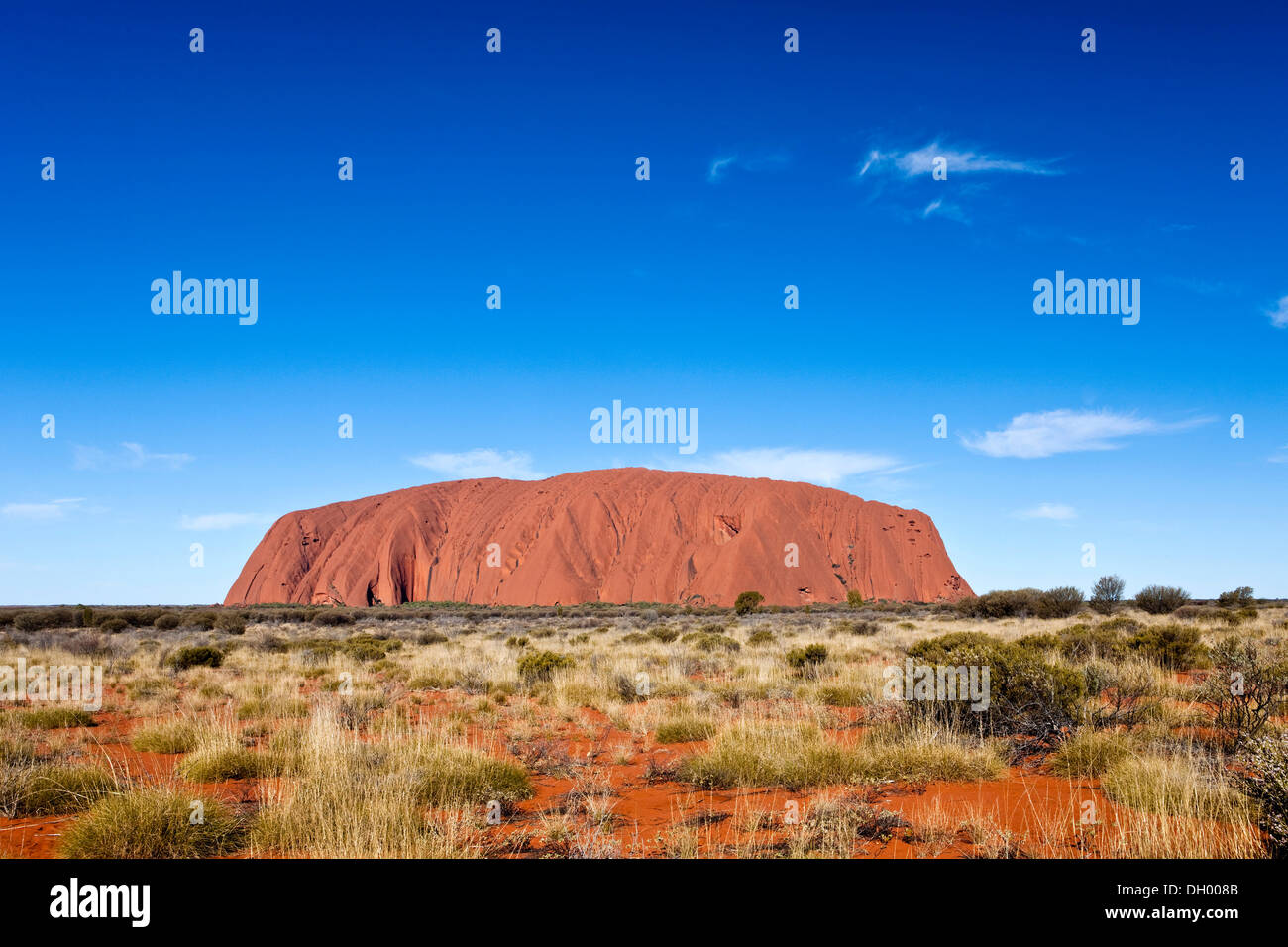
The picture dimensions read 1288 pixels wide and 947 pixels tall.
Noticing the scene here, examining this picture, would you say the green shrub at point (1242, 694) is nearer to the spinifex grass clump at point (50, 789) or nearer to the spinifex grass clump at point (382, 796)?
the spinifex grass clump at point (382, 796)

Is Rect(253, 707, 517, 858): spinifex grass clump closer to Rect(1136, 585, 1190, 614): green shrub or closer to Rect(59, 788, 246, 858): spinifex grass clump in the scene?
Rect(59, 788, 246, 858): spinifex grass clump

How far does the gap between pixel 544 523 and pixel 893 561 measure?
43.7 metres

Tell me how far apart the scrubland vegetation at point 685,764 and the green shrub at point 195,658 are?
10.6 feet

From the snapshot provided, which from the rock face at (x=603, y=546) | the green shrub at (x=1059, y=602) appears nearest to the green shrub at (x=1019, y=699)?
the green shrub at (x=1059, y=602)

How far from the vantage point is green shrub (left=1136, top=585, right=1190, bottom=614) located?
33.8 meters

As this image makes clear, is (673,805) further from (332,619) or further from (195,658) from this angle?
(332,619)

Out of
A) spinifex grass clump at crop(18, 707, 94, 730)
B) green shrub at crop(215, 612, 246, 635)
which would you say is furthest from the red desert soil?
green shrub at crop(215, 612, 246, 635)

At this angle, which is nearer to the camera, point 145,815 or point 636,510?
point 145,815

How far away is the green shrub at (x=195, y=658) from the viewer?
16.6 metres

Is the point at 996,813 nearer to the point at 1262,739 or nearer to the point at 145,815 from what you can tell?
the point at 1262,739

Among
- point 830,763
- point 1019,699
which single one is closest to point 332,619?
point 830,763

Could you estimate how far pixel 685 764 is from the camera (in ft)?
22.6
